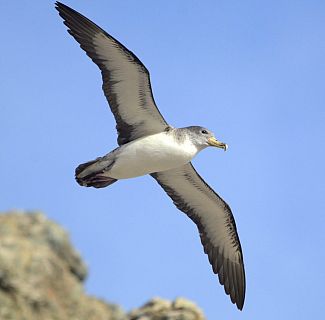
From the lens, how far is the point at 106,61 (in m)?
23.4

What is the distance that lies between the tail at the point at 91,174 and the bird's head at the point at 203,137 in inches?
83.4

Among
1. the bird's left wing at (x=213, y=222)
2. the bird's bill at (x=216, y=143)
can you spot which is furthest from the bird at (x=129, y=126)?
the bird's left wing at (x=213, y=222)

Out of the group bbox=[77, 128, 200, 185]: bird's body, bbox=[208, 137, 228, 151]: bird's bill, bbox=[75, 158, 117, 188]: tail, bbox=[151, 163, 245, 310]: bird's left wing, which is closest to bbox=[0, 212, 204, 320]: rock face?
bbox=[151, 163, 245, 310]: bird's left wing

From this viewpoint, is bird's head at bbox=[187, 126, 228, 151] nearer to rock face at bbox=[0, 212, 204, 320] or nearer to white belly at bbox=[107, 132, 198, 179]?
white belly at bbox=[107, 132, 198, 179]

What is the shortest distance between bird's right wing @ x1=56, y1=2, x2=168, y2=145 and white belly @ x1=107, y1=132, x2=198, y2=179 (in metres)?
0.54

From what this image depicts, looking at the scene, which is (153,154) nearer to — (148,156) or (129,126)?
(148,156)

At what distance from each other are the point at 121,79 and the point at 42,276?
25.6 meters

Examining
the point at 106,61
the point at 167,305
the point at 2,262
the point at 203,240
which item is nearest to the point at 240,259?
the point at 203,240

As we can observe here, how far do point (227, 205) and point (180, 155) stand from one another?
12.5ft

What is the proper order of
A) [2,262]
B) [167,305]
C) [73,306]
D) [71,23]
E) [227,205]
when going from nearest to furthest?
[71,23], [227,205], [167,305], [2,262], [73,306]

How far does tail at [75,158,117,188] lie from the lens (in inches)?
928

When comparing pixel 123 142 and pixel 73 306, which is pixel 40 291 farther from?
pixel 123 142

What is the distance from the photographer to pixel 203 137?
77.7 ft

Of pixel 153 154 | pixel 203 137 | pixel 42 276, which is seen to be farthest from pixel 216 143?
pixel 42 276
